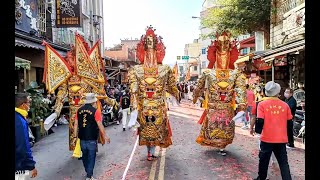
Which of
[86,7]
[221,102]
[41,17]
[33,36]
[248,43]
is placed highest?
[86,7]

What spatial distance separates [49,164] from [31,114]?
13.2 ft

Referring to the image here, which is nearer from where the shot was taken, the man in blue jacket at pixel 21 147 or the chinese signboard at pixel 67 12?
the man in blue jacket at pixel 21 147

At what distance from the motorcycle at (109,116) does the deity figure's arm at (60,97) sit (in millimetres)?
6468

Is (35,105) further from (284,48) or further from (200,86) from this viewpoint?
(284,48)

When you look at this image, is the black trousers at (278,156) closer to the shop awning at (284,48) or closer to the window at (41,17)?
the shop awning at (284,48)

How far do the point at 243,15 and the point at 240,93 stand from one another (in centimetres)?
1484

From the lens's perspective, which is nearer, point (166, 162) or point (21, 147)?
point (21, 147)

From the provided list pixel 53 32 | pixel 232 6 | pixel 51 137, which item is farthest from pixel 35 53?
pixel 232 6

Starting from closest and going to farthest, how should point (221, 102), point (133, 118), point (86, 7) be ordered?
point (133, 118) < point (221, 102) < point (86, 7)

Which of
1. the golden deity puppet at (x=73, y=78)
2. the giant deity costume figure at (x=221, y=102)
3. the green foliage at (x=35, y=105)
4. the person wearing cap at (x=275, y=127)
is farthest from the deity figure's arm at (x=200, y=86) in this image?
the green foliage at (x=35, y=105)

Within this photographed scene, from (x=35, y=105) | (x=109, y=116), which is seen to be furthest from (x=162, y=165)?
(x=109, y=116)

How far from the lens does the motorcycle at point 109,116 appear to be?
49.9ft

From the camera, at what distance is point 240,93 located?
27.3 feet

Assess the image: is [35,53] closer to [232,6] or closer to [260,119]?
[232,6]
